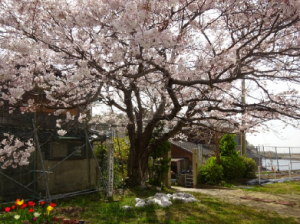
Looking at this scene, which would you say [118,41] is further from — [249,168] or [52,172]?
[249,168]

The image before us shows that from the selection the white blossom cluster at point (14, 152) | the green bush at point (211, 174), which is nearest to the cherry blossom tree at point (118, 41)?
the white blossom cluster at point (14, 152)

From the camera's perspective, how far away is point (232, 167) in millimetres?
13836

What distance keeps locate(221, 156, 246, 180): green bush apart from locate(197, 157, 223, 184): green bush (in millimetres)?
623

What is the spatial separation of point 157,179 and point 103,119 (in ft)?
10.4

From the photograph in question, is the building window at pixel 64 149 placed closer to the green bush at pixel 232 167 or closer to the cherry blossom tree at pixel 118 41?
the cherry blossom tree at pixel 118 41

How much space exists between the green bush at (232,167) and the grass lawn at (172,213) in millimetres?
6288

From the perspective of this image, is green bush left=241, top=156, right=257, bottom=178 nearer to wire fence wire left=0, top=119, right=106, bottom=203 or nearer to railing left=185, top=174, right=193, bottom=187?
railing left=185, top=174, right=193, bottom=187

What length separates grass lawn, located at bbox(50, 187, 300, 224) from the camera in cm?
584

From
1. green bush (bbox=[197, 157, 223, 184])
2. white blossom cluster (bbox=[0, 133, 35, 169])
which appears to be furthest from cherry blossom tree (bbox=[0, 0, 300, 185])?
green bush (bbox=[197, 157, 223, 184])

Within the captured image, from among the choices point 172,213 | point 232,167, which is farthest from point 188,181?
Result: point 172,213

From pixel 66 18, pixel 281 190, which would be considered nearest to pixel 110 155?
pixel 66 18

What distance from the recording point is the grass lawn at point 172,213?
19.2 feet

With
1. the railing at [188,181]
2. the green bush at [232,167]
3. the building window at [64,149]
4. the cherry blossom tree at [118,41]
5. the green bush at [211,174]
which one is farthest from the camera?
the railing at [188,181]

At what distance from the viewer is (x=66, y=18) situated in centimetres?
532
